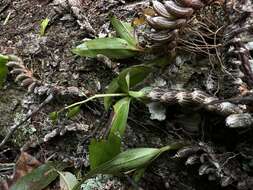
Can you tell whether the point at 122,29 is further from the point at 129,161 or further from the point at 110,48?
the point at 129,161


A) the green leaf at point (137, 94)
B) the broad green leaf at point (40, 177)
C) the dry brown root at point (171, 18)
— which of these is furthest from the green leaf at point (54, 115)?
the dry brown root at point (171, 18)

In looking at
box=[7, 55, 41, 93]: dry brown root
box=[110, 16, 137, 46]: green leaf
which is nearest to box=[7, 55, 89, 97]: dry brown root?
box=[7, 55, 41, 93]: dry brown root

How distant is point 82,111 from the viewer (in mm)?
1503

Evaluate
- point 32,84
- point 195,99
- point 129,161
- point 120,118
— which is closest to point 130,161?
point 129,161

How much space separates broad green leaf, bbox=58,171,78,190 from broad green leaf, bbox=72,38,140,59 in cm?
41

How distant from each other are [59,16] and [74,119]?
503mm

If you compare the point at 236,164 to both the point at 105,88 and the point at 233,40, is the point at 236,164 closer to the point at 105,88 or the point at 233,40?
the point at 233,40

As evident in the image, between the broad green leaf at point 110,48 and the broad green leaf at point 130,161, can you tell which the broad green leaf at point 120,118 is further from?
the broad green leaf at point 110,48

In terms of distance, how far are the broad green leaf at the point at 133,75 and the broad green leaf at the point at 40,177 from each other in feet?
1.04

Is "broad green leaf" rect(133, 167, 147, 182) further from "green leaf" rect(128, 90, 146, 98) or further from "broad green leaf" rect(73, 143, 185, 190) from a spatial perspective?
"green leaf" rect(128, 90, 146, 98)

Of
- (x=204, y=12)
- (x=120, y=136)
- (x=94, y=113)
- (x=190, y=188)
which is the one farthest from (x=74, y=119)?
(x=204, y=12)

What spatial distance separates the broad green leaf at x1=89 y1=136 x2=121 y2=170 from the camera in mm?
1295

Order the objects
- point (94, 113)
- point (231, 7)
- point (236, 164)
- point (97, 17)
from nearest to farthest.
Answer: point (236, 164) < point (231, 7) < point (94, 113) < point (97, 17)

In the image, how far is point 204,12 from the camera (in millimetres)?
1438
